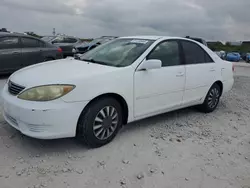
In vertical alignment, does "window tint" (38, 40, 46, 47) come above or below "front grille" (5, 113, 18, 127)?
above

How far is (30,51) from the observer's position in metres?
8.29

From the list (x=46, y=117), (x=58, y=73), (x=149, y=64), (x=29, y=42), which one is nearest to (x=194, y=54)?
(x=149, y=64)

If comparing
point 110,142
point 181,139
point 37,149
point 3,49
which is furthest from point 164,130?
point 3,49

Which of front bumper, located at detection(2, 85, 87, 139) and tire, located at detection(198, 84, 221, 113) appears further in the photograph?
tire, located at detection(198, 84, 221, 113)

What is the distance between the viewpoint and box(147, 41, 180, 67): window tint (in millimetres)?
4051

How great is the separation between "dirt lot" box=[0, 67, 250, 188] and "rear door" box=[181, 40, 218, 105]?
25.5 inches

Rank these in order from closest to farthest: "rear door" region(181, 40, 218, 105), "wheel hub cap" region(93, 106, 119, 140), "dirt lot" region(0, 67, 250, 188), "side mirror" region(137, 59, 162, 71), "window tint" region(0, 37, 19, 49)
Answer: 1. "dirt lot" region(0, 67, 250, 188)
2. "wheel hub cap" region(93, 106, 119, 140)
3. "side mirror" region(137, 59, 162, 71)
4. "rear door" region(181, 40, 218, 105)
5. "window tint" region(0, 37, 19, 49)

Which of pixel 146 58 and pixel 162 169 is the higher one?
pixel 146 58

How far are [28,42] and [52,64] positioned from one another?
5053 millimetres

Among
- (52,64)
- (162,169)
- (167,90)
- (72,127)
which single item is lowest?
(162,169)

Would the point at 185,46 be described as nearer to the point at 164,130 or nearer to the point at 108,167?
the point at 164,130

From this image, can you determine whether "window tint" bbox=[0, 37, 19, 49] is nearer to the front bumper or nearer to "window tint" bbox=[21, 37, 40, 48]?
"window tint" bbox=[21, 37, 40, 48]

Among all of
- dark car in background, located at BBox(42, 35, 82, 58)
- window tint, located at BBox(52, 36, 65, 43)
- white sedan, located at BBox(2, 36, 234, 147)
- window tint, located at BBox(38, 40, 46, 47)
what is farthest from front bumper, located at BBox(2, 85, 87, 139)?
window tint, located at BBox(52, 36, 65, 43)

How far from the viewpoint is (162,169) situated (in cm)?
298
